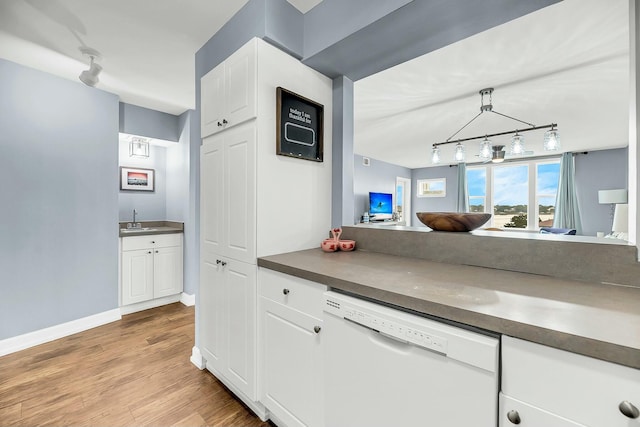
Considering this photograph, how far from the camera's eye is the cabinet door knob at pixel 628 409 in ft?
1.78

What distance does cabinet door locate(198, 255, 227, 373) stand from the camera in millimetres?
1712

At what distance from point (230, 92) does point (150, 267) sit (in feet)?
8.15

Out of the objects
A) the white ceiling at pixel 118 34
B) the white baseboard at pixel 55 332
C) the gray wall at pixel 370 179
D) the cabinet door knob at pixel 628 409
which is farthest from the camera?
the gray wall at pixel 370 179

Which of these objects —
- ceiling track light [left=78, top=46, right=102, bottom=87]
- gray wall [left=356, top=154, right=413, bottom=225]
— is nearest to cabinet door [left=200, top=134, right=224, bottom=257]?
ceiling track light [left=78, top=46, right=102, bottom=87]

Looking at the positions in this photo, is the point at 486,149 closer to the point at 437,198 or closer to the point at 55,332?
the point at 437,198

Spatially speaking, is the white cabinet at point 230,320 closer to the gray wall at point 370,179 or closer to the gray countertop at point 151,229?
the gray countertop at point 151,229

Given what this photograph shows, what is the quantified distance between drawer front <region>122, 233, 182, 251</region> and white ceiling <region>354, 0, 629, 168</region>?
9.15 ft

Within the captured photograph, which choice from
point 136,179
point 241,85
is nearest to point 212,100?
point 241,85

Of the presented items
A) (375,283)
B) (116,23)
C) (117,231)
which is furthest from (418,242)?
(117,231)

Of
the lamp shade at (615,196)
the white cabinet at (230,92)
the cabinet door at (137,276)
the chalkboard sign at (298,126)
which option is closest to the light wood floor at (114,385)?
the cabinet door at (137,276)

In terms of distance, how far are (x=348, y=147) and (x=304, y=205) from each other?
543 mm

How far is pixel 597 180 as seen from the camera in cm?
572

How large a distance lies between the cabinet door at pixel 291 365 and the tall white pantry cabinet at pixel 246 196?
3.8 inches

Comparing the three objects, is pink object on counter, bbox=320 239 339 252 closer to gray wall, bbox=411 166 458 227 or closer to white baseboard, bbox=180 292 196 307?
white baseboard, bbox=180 292 196 307
